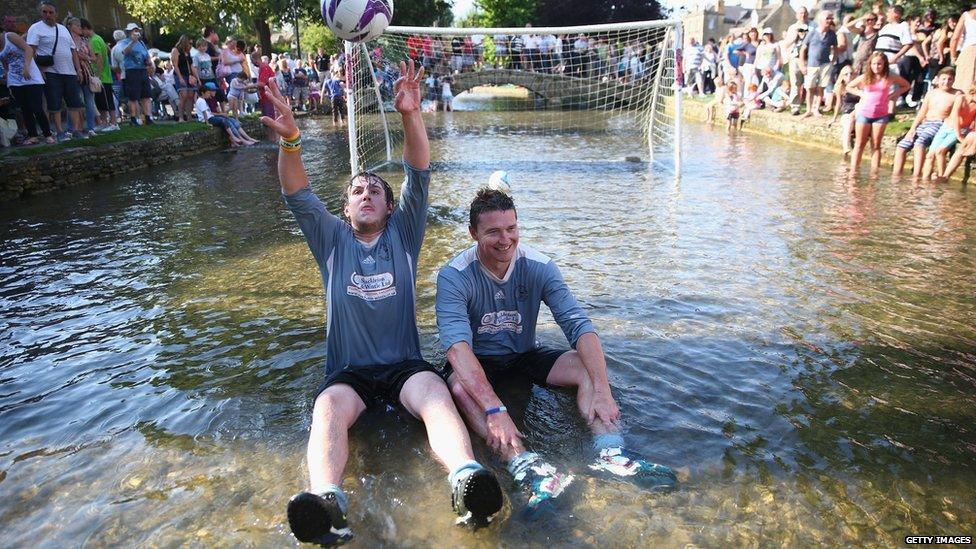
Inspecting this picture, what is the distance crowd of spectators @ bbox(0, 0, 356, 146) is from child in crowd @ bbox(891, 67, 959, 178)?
1016 centimetres

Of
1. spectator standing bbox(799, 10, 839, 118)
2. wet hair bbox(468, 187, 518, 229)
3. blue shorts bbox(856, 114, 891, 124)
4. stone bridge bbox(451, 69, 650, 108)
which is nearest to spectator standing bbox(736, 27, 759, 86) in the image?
spectator standing bbox(799, 10, 839, 118)

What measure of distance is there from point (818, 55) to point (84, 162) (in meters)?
15.8

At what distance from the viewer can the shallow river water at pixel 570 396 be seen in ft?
10.8

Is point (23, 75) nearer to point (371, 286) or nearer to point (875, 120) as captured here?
point (371, 286)

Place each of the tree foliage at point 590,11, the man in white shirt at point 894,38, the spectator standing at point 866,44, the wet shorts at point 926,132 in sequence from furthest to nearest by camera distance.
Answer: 1. the tree foliage at point 590,11
2. the spectator standing at point 866,44
3. the man in white shirt at point 894,38
4. the wet shorts at point 926,132

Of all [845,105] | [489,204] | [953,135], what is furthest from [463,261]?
[845,105]

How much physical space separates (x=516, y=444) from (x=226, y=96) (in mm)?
18547

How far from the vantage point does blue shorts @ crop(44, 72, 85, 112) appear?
1214cm

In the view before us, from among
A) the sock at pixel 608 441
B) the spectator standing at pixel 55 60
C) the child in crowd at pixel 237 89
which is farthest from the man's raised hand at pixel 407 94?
the child in crowd at pixel 237 89

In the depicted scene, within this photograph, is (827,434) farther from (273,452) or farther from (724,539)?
(273,452)

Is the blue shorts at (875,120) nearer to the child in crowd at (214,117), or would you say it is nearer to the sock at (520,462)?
the sock at (520,462)

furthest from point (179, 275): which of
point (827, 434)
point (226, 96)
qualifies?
point (226, 96)

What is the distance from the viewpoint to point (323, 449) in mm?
3354

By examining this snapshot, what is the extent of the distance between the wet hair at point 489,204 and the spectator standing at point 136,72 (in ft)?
47.0
